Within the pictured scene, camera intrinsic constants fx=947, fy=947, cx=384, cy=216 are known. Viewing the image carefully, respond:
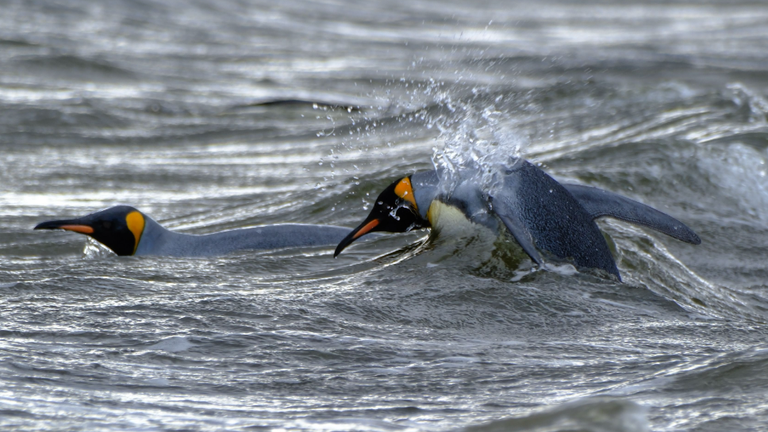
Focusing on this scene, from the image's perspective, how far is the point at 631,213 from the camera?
426 centimetres

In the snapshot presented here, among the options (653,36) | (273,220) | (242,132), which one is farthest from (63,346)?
(653,36)

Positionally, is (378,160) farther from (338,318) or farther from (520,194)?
(338,318)

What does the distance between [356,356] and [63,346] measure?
0.93 meters

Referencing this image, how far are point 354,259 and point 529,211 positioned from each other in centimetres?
96

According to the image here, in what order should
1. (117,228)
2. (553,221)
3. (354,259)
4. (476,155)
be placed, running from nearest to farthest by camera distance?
(553,221), (476,155), (354,259), (117,228)

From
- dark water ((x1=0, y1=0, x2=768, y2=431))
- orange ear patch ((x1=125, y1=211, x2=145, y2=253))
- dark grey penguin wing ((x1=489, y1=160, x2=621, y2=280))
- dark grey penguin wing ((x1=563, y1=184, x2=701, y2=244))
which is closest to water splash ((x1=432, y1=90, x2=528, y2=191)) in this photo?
dark water ((x1=0, y1=0, x2=768, y2=431))

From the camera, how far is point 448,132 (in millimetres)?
4824

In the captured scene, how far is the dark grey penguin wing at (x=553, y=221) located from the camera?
13.1 ft

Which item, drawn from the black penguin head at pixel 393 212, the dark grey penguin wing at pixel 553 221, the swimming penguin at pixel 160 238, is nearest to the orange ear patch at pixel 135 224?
the swimming penguin at pixel 160 238

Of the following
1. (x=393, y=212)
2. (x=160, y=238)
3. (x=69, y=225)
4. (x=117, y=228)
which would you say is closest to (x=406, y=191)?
(x=393, y=212)

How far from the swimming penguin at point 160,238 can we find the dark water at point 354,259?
4.6 inches

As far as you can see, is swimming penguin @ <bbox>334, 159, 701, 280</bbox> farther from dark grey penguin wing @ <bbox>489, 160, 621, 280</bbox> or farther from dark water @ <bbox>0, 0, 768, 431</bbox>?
dark water @ <bbox>0, 0, 768, 431</bbox>

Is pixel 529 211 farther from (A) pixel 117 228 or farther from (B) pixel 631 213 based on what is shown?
(A) pixel 117 228

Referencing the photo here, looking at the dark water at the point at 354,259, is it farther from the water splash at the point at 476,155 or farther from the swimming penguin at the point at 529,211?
the swimming penguin at the point at 529,211
